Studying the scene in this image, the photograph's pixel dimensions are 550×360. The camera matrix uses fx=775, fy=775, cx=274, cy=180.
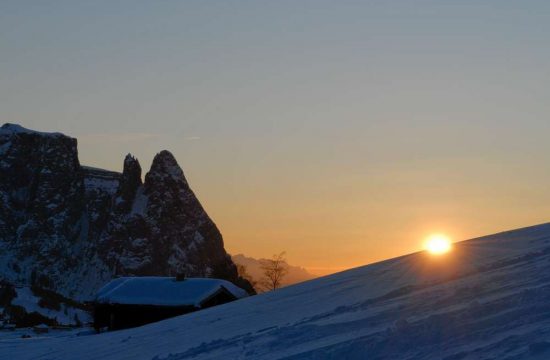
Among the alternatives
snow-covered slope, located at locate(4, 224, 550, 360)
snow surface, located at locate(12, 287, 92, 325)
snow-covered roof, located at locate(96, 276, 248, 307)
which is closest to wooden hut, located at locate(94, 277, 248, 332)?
snow-covered roof, located at locate(96, 276, 248, 307)

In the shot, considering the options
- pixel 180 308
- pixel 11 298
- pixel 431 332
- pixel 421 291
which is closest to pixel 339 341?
pixel 431 332

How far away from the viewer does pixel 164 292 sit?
4300cm

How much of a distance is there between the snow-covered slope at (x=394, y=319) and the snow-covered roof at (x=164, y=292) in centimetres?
2121

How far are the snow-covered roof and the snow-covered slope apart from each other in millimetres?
21211

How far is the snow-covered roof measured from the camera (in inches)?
1641

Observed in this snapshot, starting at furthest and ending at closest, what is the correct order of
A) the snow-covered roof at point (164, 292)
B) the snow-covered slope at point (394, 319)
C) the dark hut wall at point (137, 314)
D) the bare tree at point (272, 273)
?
the bare tree at point (272, 273)
the snow-covered roof at point (164, 292)
the dark hut wall at point (137, 314)
the snow-covered slope at point (394, 319)

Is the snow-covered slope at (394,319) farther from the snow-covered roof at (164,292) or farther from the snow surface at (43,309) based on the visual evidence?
the snow surface at (43,309)

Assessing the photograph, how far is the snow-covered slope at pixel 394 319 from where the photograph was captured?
35.7ft

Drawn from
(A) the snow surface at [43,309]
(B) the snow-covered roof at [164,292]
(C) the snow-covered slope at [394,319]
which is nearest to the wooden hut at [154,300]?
(B) the snow-covered roof at [164,292]

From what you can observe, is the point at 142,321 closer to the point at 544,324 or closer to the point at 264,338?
the point at 264,338

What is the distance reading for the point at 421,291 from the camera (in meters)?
14.3

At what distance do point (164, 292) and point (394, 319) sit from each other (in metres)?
31.7

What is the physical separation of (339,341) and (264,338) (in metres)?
2.20

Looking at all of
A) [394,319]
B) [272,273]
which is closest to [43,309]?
[272,273]
